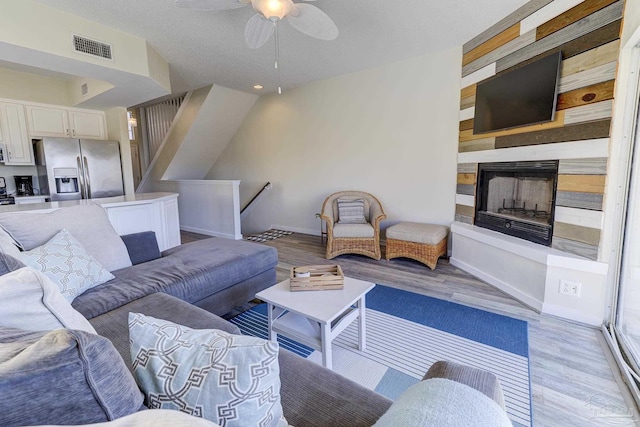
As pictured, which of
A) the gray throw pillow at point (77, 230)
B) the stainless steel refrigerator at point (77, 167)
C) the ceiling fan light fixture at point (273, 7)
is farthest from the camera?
the stainless steel refrigerator at point (77, 167)

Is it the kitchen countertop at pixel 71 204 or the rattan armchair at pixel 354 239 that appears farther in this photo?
the rattan armchair at pixel 354 239

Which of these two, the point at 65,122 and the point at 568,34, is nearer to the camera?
the point at 568,34

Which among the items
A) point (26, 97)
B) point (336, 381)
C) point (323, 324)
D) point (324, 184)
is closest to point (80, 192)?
point (26, 97)

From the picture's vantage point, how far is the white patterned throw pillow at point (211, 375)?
0.61 metres

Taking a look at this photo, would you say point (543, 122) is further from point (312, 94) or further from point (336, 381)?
point (312, 94)

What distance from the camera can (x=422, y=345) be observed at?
6.52 feet

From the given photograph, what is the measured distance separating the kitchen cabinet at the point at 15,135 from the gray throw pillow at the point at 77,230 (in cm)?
342

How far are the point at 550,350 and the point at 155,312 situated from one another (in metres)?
2.40

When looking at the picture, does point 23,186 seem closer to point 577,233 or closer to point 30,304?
point 30,304

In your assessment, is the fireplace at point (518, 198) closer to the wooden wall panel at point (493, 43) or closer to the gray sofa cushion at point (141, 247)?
the wooden wall panel at point (493, 43)

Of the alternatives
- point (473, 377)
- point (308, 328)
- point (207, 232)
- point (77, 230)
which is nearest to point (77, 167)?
point (207, 232)

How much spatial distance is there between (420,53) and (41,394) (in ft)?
14.4

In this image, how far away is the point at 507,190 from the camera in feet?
9.89

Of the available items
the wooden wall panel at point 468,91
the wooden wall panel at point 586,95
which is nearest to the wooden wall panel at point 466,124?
the wooden wall panel at point 468,91
